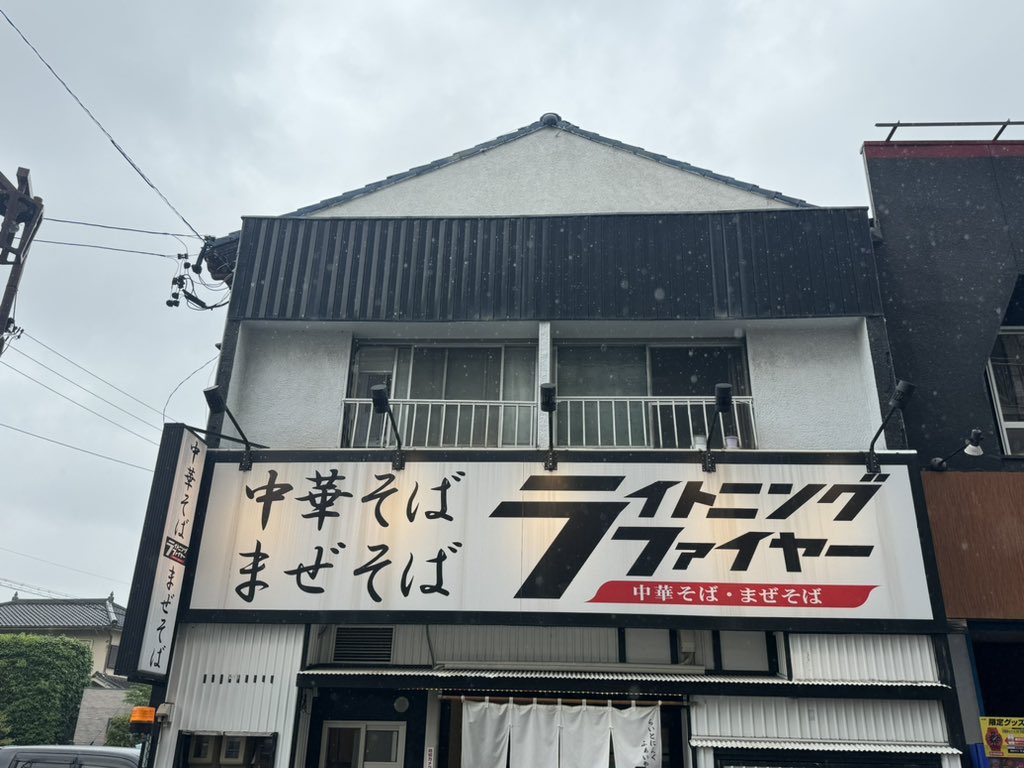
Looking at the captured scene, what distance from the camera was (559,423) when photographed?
11.5 metres

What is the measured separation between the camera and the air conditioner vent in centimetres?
1051

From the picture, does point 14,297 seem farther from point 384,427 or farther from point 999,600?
point 999,600

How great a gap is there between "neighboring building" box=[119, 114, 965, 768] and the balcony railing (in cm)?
5

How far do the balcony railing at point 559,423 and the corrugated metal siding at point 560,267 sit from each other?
4.73 feet

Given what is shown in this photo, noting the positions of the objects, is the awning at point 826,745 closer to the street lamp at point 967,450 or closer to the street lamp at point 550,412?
the street lamp at point 967,450

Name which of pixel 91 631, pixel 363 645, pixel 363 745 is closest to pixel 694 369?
pixel 363 645

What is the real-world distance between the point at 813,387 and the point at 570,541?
4.81m

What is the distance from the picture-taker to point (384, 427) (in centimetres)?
1159

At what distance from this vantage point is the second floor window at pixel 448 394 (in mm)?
11555

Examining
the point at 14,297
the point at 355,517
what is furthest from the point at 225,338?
the point at 14,297

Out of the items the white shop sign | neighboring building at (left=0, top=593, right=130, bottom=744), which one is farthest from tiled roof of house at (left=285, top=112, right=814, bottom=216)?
neighboring building at (left=0, top=593, right=130, bottom=744)

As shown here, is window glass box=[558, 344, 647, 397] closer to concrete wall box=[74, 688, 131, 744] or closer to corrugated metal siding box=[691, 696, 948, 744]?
corrugated metal siding box=[691, 696, 948, 744]

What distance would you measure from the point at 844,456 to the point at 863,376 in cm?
196

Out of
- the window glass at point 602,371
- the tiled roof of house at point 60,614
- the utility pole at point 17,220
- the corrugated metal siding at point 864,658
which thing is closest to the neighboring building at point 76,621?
the tiled roof of house at point 60,614
